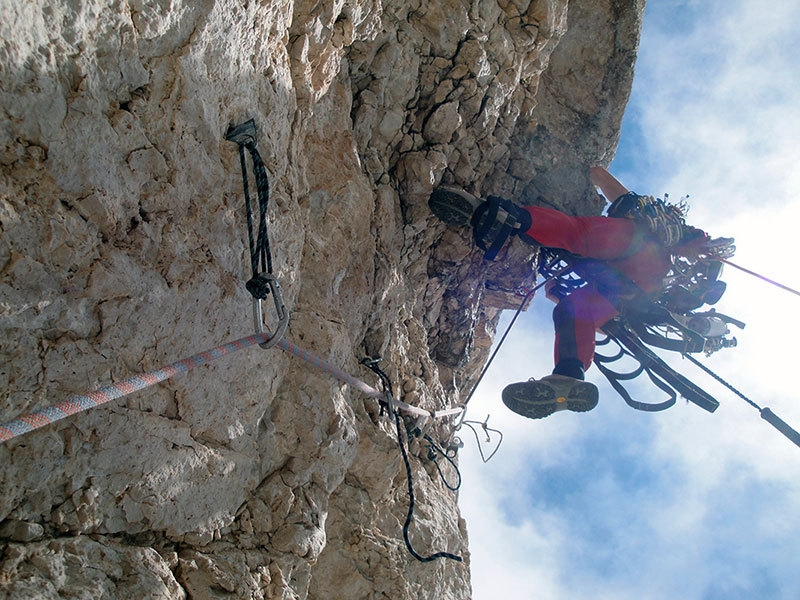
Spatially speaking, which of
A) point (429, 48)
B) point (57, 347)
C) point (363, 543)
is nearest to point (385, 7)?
point (429, 48)

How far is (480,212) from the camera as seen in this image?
3705mm

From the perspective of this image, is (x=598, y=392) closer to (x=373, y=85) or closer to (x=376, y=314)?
(x=376, y=314)

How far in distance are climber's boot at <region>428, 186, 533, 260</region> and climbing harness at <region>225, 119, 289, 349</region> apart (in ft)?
5.52

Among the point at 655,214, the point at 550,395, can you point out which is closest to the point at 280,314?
the point at 550,395

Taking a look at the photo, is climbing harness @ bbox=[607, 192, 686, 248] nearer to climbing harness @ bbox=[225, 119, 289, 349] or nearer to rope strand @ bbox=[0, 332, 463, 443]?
climbing harness @ bbox=[225, 119, 289, 349]

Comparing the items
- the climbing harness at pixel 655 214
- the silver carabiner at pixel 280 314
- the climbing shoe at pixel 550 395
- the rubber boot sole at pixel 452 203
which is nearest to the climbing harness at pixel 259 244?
the silver carabiner at pixel 280 314

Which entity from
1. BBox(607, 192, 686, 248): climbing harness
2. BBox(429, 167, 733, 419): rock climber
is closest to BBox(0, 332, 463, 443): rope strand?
BBox(429, 167, 733, 419): rock climber

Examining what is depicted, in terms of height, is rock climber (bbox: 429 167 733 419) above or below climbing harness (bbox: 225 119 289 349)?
above

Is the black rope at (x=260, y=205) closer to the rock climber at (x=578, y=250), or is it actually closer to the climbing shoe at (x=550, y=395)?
the rock climber at (x=578, y=250)

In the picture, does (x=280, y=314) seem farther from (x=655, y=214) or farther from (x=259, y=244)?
(x=655, y=214)

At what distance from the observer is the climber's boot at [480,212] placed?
12.0 feet

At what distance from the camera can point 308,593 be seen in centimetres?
262

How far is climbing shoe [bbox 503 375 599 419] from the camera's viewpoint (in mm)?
3703

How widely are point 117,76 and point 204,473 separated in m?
1.36
